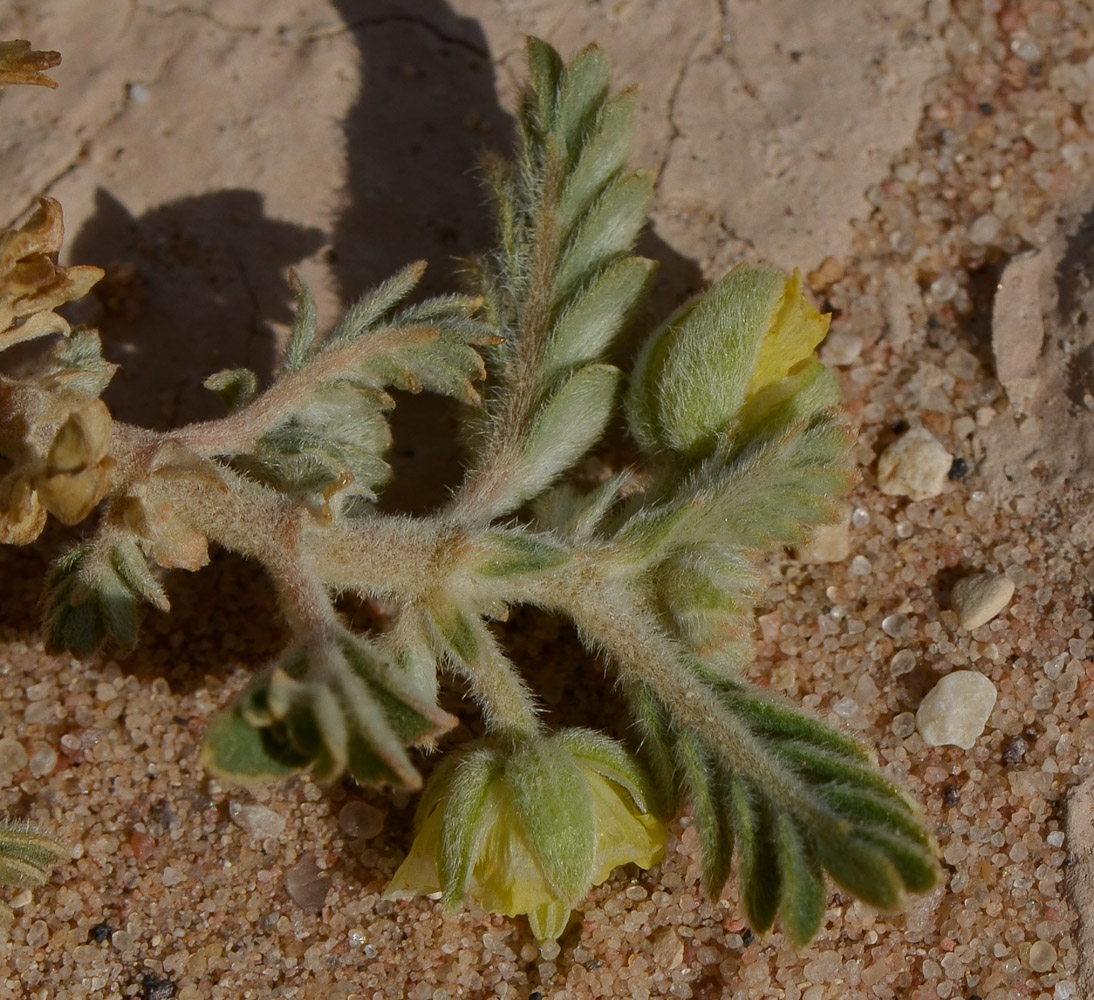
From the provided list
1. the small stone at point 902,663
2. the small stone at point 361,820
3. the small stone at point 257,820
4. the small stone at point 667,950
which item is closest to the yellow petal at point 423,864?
the small stone at point 361,820

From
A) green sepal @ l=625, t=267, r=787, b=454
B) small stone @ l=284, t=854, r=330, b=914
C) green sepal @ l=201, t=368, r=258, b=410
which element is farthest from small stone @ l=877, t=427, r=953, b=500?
small stone @ l=284, t=854, r=330, b=914

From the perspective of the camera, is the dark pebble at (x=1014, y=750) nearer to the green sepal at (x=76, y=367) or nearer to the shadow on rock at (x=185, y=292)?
the shadow on rock at (x=185, y=292)

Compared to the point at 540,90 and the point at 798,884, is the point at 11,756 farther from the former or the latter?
the point at 540,90

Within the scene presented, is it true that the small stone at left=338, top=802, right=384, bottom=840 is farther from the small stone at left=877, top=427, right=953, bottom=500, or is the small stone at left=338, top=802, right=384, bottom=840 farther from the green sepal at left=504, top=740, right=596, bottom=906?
the small stone at left=877, top=427, right=953, bottom=500

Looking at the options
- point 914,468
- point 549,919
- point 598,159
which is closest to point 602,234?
point 598,159

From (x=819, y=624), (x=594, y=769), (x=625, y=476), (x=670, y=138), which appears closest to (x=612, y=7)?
(x=670, y=138)

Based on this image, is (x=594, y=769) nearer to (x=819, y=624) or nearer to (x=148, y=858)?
(x=819, y=624)
